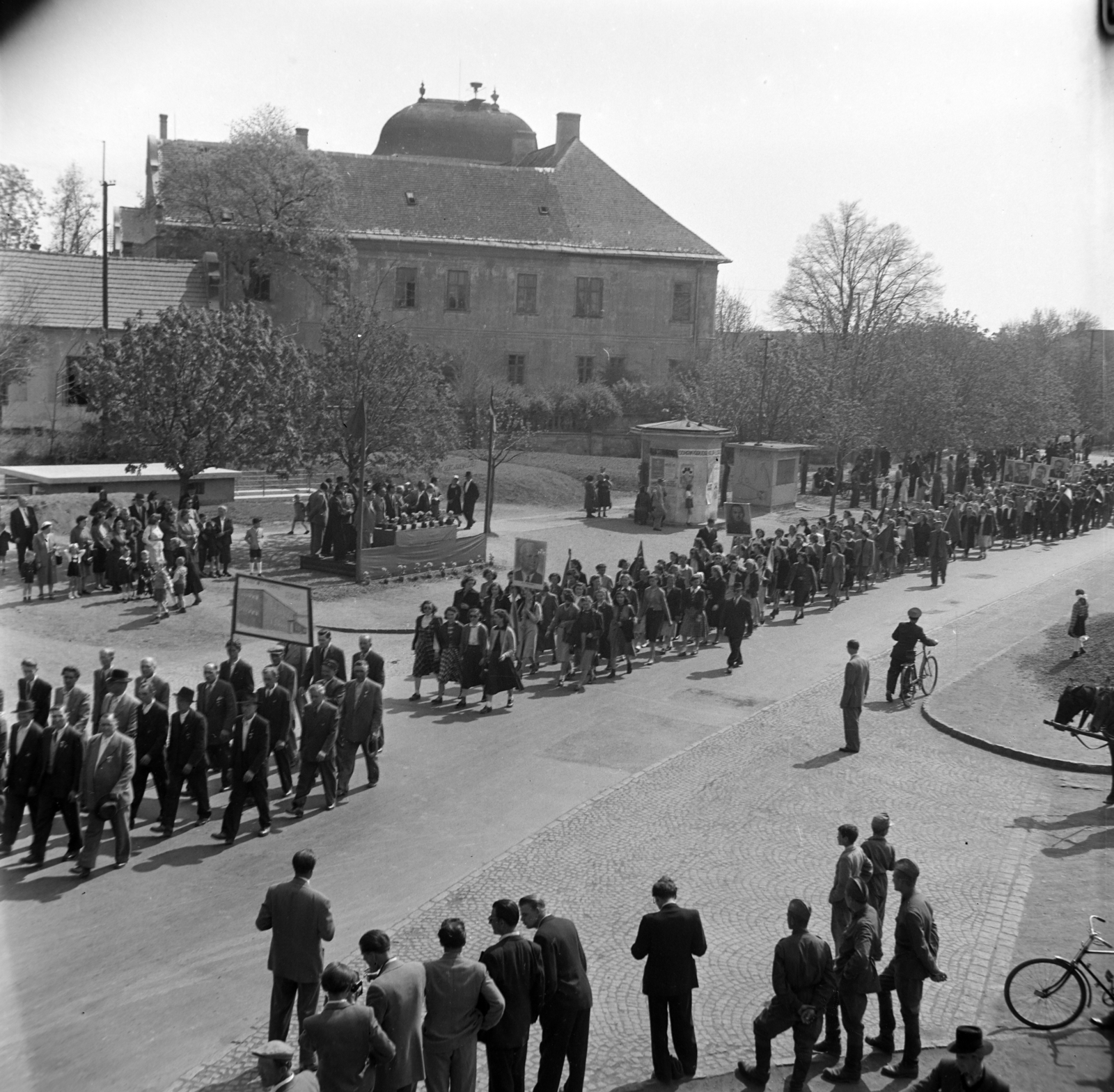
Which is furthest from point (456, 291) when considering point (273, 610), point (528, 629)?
point (273, 610)

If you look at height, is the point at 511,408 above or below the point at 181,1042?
above

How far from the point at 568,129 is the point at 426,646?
178 ft

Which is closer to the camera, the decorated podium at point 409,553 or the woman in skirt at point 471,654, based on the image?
the woman in skirt at point 471,654

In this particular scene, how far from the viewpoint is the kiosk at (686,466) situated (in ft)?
116

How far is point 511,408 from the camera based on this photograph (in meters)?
43.0

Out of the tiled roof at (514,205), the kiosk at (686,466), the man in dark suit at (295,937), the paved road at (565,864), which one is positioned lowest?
the paved road at (565,864)

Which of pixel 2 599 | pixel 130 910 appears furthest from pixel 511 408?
pixel 130 910

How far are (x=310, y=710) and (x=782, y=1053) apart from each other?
5906 mm

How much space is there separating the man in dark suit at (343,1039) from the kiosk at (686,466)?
2977 cm

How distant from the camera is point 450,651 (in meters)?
16.6

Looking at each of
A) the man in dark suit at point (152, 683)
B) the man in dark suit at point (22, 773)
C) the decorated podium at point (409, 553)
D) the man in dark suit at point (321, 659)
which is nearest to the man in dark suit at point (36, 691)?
the man in dark suit at point (152, 683)

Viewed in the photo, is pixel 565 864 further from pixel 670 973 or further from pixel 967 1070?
pixel 967 1070

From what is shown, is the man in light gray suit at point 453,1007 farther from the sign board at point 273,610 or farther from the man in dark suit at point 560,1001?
the sign board at point 273,610

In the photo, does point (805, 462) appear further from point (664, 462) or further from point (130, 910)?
point (130, 910)
